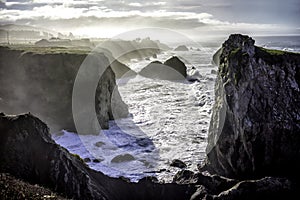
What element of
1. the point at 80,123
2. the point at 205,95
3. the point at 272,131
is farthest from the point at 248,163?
the point at 205,95

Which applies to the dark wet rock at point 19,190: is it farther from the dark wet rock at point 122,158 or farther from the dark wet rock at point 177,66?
the dark wet rock at point 177,66

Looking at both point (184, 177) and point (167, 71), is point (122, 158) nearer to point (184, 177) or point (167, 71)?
point (184, 177)

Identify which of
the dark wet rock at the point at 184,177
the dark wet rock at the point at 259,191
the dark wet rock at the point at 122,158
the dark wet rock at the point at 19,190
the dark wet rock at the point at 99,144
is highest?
the dark wet rock at the point at 19,190

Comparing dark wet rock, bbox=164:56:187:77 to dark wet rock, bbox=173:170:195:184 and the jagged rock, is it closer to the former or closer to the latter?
dark wet rock, bbox=173:170:195:184

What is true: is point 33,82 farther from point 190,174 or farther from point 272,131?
point 272,131

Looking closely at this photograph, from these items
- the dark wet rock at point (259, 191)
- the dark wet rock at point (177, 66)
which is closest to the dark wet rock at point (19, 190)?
the dark wet rock at point (259, 191)

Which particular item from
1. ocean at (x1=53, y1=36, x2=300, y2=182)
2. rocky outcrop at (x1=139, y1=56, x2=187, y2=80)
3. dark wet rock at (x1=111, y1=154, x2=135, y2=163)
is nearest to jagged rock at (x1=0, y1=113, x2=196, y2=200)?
ocean at (x1=53, y1=36, x2=300, y2=182)
